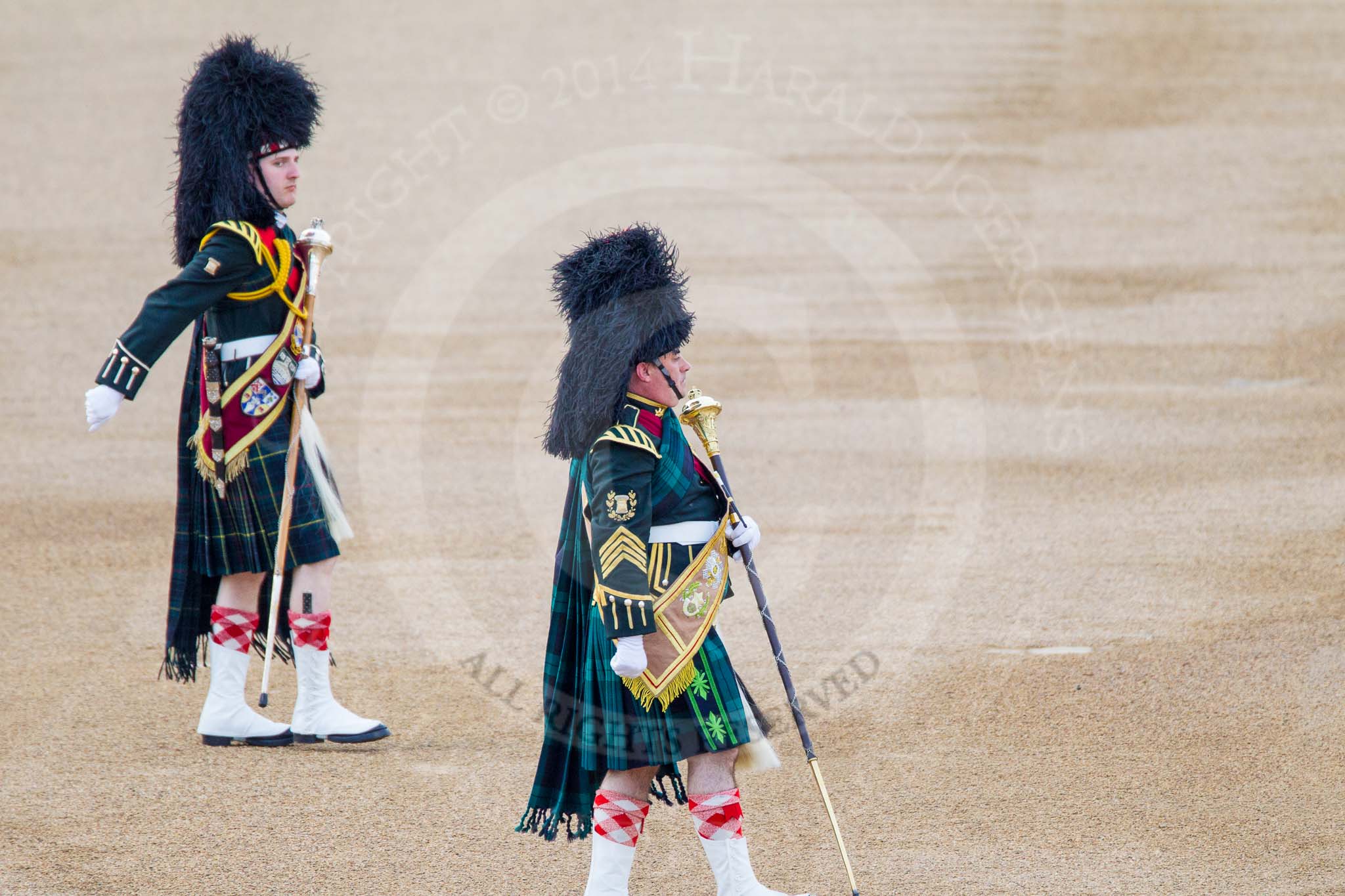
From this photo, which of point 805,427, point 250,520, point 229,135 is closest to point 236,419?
point 250,520

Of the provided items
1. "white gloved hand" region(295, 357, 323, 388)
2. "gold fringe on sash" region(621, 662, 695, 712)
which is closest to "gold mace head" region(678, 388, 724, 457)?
"gold fringe on sash" region(621, 662, 695, 712)

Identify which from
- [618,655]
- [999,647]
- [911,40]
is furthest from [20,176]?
[618,655]

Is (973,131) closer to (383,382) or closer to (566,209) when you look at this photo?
(566,209)

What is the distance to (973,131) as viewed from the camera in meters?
14.2

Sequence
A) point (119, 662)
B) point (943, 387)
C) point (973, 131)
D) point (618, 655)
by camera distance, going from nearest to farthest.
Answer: point (618, 655), point (119, 662), point (943, 387), point (973, 131)

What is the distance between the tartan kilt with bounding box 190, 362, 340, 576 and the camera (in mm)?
4797

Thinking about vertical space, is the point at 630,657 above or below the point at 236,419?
below

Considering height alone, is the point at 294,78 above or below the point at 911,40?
below

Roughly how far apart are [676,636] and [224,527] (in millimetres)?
1888

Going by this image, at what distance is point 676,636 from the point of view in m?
3.57

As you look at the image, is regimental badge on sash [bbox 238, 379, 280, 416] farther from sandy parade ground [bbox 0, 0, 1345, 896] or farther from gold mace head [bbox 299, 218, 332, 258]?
sandy parade ground [bbox 0, 0, 1345, 896]

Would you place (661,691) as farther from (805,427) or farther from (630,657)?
(805,427)

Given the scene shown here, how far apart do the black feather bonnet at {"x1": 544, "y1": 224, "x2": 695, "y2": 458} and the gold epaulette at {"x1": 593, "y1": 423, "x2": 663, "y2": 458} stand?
65mm

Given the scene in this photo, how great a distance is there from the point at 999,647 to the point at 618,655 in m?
2.59
